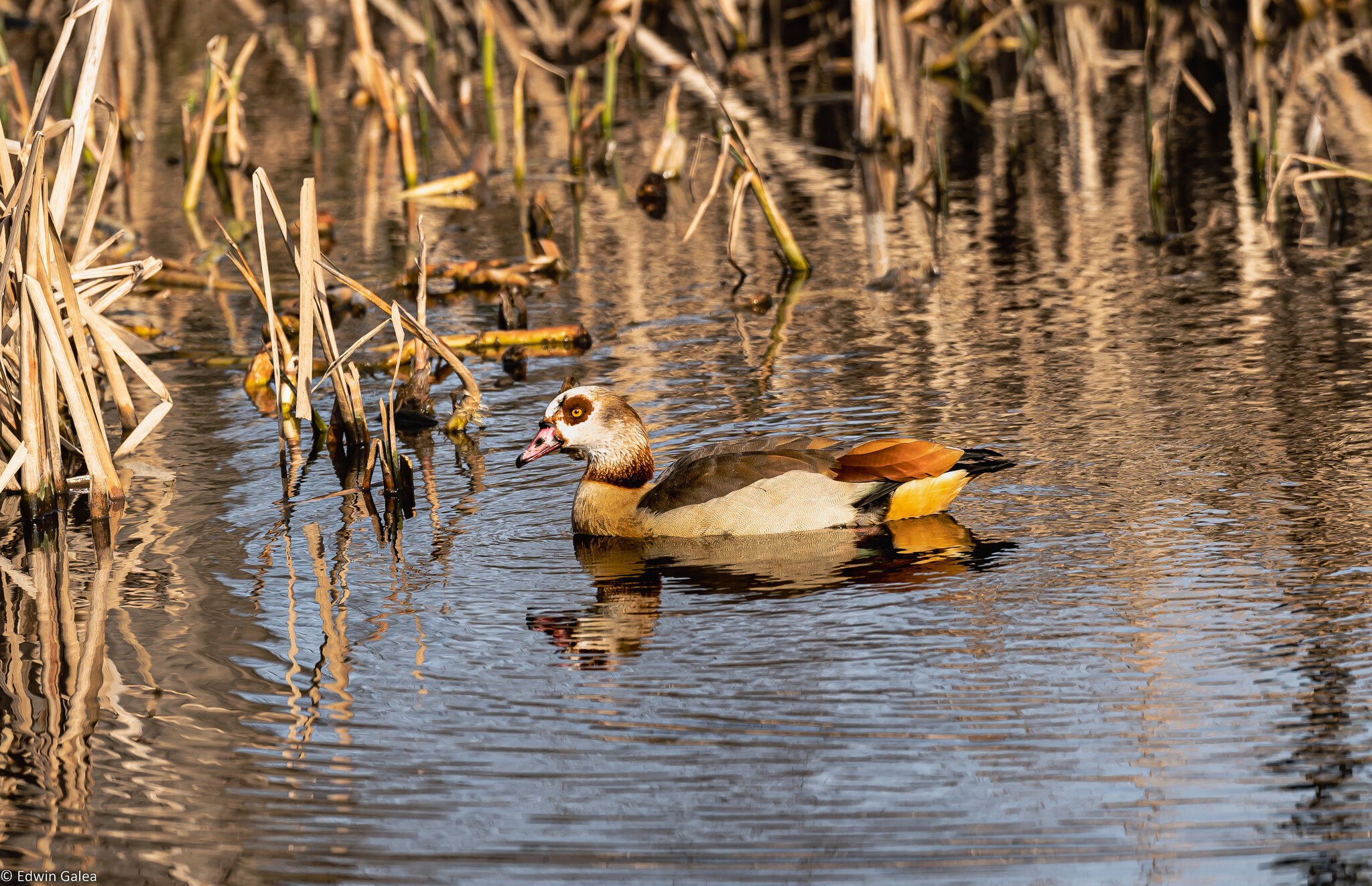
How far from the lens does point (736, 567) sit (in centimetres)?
718

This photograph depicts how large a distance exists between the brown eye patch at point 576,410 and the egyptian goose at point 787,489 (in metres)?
0.37

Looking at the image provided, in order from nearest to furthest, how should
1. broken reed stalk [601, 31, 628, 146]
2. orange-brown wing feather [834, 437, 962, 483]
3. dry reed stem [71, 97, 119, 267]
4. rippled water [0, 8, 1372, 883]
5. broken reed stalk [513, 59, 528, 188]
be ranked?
rippled water [0, 8, 1372, 883]
orange-brown wing feather [834, 437, 962, 483]
dry reed stem [71, 97, 119, 267]
broken reed stalk [513, 59, 528, 188]
broken reed stalk [601, 31, 628, 146]

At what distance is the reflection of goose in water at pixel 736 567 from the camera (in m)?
6.49

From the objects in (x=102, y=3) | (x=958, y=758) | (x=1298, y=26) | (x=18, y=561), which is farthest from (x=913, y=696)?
(x=1298, y=26)

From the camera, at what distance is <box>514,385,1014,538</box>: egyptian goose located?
24.3ft

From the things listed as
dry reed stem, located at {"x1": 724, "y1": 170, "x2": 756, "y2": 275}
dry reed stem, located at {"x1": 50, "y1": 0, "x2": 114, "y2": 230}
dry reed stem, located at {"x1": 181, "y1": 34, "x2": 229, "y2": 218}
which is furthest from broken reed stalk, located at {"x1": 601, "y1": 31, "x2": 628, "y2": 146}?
dry reed stem, located at {"x1": 50, "y1": 0, "x2": 114, "y2": 230}

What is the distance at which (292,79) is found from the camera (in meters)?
23.6

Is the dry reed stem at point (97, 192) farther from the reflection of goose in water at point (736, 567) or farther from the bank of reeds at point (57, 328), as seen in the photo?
the reflection of goose in water at point (736, 567)

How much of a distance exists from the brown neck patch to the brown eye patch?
19 cm

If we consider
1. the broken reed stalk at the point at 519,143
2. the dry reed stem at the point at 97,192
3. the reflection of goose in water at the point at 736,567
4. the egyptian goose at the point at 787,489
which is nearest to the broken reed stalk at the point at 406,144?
the broken reed stalk at the point at 519,143

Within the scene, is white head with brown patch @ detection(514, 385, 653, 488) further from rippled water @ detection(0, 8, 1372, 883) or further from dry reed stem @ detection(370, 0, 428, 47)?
dry reed stem @ detection(370, 0, 428, 47)

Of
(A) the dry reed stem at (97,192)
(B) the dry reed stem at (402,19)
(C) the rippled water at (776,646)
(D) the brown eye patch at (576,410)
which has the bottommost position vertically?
(C) the rippled water at (776,646)

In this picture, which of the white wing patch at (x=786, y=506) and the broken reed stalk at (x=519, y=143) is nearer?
the white wing patch at (x=786, y=506)

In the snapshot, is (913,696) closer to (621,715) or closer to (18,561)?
(621,715)
